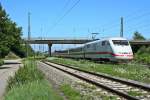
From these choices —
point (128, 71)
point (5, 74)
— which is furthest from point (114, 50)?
point (128, 71)

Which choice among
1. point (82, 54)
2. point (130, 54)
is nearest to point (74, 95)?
point (130, 54)

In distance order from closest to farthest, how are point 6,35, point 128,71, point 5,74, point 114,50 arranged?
point 128,71, point 5,74, point 114,50, point 6,35

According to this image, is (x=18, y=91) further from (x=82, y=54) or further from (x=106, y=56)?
(x=82, y=54)

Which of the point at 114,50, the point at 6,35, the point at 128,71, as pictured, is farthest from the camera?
the point at 6,35

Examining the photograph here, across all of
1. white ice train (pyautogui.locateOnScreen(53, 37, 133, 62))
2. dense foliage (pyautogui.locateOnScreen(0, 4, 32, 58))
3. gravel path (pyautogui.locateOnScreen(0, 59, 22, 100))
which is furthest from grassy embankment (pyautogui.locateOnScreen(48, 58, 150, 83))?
dense foliage (pyautogui.locateOnScreen(0, 4, 32, 58))

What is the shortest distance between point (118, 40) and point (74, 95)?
31601mm

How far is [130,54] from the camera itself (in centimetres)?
4722

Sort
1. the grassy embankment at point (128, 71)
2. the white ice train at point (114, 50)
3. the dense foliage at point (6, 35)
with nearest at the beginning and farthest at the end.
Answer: the grassy embankment at point (128, 71), the white ice train at point (114, 50), the dense foliage at point (6, 35)

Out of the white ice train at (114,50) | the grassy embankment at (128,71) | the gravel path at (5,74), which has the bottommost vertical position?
the gravel path at (5,74)

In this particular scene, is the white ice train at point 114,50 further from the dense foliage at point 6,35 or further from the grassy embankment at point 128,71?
the dense foliage at point 6,35

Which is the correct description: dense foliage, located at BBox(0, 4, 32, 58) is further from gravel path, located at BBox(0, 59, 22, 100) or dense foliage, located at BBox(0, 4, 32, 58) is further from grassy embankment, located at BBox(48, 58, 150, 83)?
grassy embankment, located at BBox(48, 58, 150, 83)

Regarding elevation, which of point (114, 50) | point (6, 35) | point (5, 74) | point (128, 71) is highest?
point (6, 35)

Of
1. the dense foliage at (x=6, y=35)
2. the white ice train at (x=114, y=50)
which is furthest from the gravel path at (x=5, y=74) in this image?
the white ice train at (x=114, y=50)

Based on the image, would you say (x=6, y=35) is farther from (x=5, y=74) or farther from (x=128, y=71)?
(x=128, y=71)
